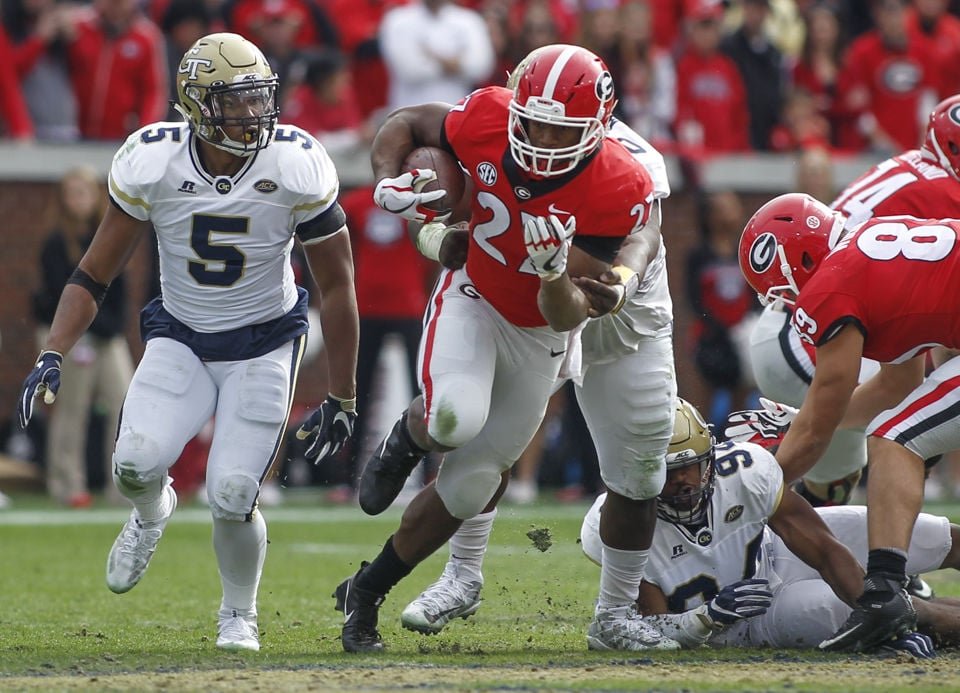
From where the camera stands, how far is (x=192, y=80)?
17.5 ft

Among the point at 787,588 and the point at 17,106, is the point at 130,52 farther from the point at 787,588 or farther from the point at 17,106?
the point at 787,588

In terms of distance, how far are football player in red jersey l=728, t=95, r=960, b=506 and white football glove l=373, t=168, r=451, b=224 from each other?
2.05 m

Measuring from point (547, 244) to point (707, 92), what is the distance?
25.4ft

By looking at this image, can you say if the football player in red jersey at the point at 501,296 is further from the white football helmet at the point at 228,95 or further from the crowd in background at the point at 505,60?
the crowd in background at the point at 505,60

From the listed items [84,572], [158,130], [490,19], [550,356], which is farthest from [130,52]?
[550,356]

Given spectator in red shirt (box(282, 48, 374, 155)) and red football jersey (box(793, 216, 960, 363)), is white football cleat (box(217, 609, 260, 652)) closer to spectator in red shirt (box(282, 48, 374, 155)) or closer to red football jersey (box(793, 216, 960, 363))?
red football jersey (box(793, 216, 960, 363))

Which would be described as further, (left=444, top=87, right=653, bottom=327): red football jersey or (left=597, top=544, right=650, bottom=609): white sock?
(left=597, top=544, right=650, bottom=609): white sock

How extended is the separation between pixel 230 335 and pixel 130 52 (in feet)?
19.7

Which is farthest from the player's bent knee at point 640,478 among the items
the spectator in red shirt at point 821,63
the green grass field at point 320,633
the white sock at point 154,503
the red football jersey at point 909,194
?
the spectator in red shirt at point 821,63

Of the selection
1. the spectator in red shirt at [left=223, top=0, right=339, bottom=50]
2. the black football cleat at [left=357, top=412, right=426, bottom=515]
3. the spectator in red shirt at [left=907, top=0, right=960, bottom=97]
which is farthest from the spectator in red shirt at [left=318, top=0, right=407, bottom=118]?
the black football cleat at [left=357, top=412, right=426, bottom=515]

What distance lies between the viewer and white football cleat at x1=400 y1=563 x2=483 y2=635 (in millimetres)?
5406

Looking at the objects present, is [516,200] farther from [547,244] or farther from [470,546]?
[470,546]

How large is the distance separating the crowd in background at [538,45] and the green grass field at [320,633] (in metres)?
1.77

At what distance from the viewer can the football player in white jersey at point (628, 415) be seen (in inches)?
205
